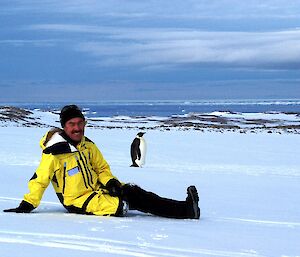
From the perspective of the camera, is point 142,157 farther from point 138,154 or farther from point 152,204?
point 152,204

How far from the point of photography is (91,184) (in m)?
4.54

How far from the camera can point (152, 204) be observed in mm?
4605

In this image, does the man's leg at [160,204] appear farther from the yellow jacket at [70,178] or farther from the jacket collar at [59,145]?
the jacket collar at [59,145]

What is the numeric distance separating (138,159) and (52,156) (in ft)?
28.6

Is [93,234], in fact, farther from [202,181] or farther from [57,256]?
[202,181]

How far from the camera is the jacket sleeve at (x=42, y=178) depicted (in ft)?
14.4

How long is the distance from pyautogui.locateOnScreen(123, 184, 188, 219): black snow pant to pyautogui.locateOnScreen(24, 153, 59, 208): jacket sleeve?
0.58 metres

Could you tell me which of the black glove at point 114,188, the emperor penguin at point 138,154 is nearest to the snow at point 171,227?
the black glove at point 114,188

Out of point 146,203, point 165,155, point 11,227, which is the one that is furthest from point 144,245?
point 165,155

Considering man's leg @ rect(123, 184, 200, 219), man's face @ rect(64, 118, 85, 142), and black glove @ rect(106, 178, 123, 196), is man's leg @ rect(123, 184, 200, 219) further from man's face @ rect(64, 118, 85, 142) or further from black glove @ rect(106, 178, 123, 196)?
man's face @ rect(64, 118, 85, 142)

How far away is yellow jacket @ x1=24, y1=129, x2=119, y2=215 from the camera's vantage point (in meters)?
4.41

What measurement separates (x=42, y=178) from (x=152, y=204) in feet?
2.83

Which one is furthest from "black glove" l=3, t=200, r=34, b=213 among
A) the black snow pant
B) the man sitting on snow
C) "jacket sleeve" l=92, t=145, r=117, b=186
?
the black snow pant

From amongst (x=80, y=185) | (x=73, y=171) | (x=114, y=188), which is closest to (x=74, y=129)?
(x=73, y=171)
